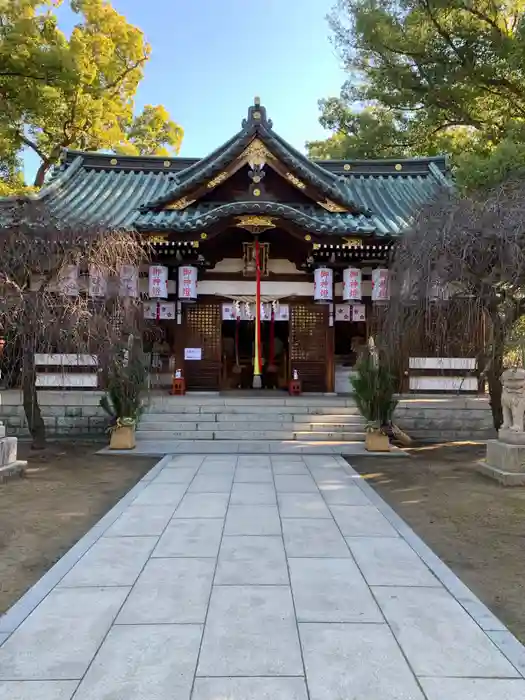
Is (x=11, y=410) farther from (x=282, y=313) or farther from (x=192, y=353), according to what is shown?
(x=282, y=313)

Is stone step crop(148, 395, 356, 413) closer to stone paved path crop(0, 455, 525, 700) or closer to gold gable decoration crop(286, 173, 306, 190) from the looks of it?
gold gable decoration crop(286, 173, 306, 190)

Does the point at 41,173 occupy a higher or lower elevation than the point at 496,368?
higher

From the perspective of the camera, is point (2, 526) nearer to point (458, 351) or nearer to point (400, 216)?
point (458, 351)

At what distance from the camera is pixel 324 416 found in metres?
11.9

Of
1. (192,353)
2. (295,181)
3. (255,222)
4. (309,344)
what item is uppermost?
(295,181)

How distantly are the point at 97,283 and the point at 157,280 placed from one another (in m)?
4.25

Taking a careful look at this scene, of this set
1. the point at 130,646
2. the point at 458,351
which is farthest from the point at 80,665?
the point at 458,351

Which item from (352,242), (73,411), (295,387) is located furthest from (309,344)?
(73,411)

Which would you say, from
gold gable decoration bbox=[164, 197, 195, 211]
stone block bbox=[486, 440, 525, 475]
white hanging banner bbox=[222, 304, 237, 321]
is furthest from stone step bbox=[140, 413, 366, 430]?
gold gable decoration bbox=[164, 197, 195, 211]

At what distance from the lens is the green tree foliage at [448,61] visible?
48.3 feet

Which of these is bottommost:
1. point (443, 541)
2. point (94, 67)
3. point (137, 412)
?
point (443, 541)

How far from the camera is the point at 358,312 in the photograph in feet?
46.2

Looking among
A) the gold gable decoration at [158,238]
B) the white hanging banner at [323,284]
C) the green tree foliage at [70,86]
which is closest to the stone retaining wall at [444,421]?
the white hanging banner at [323,284]

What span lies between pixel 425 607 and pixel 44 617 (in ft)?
8.77
